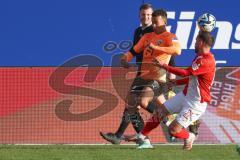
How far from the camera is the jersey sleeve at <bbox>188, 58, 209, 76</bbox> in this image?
9828 millimetres

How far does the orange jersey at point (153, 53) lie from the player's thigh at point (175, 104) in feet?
2.47

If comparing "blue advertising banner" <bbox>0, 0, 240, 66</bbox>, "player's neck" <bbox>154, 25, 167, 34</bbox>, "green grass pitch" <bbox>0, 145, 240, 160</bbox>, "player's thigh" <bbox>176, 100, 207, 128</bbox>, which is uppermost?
"player's neck" <bbox>154, 25, 167, 34</bbox>

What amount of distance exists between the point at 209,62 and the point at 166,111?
41.6 inches

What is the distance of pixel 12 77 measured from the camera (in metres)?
13.6

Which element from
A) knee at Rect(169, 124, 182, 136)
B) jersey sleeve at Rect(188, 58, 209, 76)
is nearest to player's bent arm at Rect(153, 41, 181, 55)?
jersey sleeve at Rect(188, 58, 209, 76)

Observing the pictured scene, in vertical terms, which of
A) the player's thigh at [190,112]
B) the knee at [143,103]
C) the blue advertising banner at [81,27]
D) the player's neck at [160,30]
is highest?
the player's neck at [160,30]

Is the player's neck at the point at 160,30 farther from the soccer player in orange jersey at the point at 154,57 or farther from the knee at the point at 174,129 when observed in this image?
the knee at the point at 174,129

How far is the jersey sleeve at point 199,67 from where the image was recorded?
9828 millimetres

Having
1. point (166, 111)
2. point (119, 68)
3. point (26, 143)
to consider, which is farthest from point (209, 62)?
point (26, 143)

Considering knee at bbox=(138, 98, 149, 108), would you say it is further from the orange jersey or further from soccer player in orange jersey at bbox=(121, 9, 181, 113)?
the orange jersey

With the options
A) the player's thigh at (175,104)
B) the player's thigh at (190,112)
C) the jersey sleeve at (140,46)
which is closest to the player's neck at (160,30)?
the jersey sleeve at (140,46)

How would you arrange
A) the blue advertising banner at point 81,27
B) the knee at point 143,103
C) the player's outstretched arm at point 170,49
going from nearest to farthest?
the player's outstretched arm at point 170,49
the knee at point 143,103
the blue advertising banner at point 81,27

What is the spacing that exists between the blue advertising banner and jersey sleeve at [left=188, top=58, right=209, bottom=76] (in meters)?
3.61

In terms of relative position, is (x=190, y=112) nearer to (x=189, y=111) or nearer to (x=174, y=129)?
(x=189, y=111)
